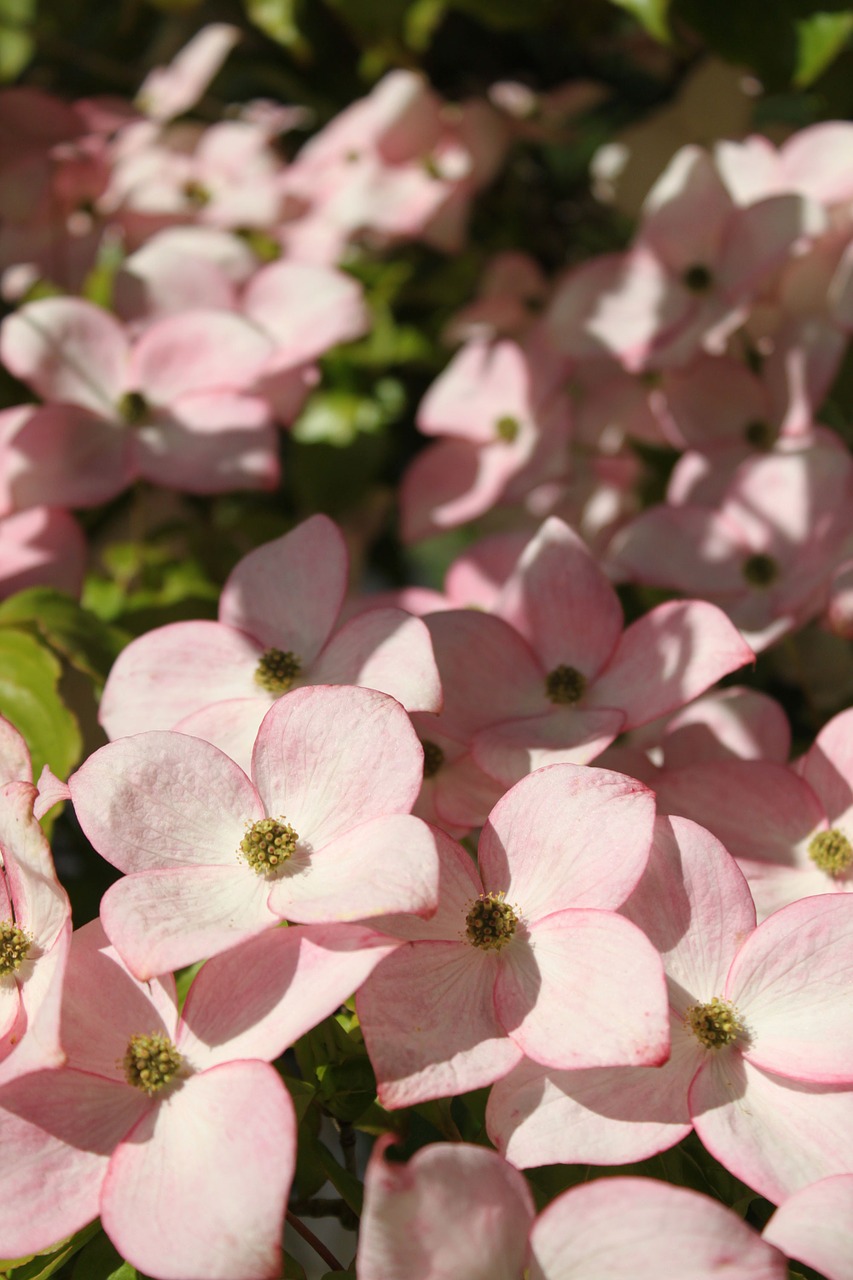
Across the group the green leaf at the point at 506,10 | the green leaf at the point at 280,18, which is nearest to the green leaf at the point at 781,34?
the green leaf at the point at 506,10

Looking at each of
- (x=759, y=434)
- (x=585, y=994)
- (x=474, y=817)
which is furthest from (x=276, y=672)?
(x=759, y=434)

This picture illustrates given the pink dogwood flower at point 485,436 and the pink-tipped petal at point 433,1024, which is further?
the pink dogwood flower at point 485,436

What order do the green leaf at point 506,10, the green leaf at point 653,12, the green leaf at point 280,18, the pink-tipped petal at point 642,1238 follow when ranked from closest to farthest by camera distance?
1. the pink-tipped petal at point 642,1238
2. the green leaf at point 653,12
3. the green leaf at point 506,10
4. the green leaf at point 280,18

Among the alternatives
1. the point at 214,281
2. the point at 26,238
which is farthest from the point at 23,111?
the point at 214,281

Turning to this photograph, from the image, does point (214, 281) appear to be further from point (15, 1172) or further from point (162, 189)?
point (15, 1172)

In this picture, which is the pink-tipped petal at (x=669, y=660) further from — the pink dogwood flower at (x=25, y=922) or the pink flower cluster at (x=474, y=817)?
the pink dogwood flower at (x=25, y=922)

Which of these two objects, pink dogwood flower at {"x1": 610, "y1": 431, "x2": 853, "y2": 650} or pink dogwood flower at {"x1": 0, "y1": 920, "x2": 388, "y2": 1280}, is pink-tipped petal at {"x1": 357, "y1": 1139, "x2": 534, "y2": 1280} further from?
pink dogwood flower at {"x1": 610, "y1": 431, "x2": 853, "y2": 650}
